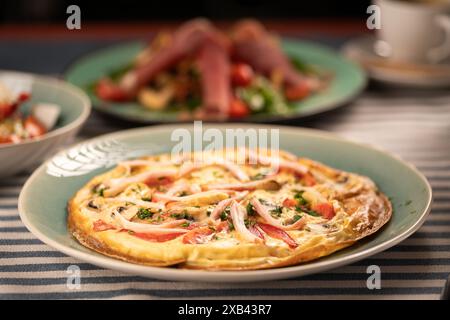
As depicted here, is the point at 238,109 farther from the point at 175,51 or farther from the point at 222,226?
the point at 222,226

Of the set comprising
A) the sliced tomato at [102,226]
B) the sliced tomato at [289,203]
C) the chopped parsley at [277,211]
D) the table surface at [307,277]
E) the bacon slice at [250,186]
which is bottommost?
the table surface at [307,277]

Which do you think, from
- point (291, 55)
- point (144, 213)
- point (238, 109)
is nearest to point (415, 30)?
point (291, 55)

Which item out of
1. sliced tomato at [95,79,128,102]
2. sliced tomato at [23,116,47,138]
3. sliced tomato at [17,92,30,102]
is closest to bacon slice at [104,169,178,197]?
sliced tomato at [23,116,47,138]

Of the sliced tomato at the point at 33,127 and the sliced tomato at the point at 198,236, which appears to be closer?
the sliced tomato at the point at 198,236

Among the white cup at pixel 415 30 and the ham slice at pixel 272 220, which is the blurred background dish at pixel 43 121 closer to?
the ham slice at pixel 272 220

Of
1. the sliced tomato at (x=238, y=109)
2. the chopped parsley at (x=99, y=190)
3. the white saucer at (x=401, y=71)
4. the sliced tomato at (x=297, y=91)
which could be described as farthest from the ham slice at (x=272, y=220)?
the white saucer at (x=401, y=71)

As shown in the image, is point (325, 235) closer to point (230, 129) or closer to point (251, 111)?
point (230, 129)

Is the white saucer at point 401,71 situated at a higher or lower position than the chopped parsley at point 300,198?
higher
